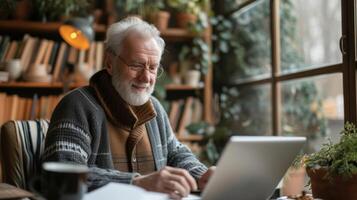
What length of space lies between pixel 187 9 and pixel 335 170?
239cm

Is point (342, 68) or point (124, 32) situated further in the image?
point (342, 68)

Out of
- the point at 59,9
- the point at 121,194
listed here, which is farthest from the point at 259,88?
the point at 121,194

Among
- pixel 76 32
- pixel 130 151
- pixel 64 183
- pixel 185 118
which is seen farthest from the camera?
pixel 185 118

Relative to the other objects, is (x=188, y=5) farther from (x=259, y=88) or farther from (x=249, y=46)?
(x=259, y=88)

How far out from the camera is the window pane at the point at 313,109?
2506mm

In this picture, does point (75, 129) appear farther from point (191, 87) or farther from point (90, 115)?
point (191, 87)

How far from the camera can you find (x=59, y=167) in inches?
35.4

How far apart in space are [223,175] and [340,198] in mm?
378

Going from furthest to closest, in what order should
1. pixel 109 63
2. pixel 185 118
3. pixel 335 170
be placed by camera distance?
pixel 185 118 < pixel 109 63 < pixel 335 170

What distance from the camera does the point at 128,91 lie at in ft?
5.67

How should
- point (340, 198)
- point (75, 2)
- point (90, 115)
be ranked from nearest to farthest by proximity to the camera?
point (340, 198), point (90, 115), point (75, 2)

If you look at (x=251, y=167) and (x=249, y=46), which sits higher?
(x=249, y=46)

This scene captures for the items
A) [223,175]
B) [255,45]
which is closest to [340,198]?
[223,175]

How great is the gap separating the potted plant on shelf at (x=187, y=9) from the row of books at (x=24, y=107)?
108 centimetres
